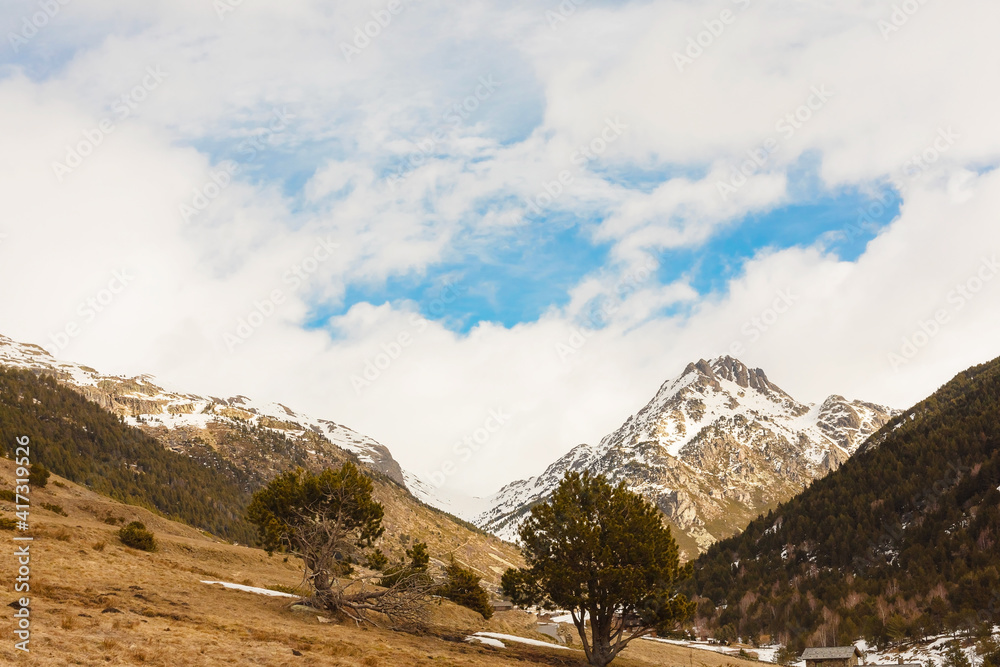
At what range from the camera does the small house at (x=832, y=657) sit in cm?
6519

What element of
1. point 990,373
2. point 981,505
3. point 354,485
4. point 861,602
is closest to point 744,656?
point 861,602

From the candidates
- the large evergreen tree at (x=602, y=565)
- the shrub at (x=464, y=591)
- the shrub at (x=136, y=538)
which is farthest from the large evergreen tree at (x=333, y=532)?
the shrub at (x=136, y=538)

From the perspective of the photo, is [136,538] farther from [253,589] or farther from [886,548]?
[886,548]

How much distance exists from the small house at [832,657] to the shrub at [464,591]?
3756 centimetres

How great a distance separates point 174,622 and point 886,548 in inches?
4911

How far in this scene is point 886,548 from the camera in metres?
114

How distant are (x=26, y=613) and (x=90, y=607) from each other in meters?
3.98

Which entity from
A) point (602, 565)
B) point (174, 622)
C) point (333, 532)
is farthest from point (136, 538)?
point (602, 565)

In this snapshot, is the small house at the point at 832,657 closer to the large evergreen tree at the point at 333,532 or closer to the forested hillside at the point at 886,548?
the forested hillside at the point at 886,548

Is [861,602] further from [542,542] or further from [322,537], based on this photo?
[322,537]

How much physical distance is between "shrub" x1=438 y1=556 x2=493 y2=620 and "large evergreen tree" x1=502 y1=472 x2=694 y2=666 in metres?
10.6

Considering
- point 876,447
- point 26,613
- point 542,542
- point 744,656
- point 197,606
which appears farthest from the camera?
point 876,447

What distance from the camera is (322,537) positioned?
130ft

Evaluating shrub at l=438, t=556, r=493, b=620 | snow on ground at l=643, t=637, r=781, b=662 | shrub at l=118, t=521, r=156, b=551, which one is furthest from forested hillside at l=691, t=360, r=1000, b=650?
shrub at l=118, t=521, r=156, b=551
